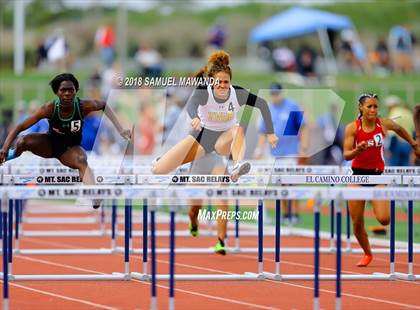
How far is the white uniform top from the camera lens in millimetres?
14398

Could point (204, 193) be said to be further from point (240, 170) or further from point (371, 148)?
point (371, 148)

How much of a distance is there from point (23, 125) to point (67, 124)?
2.53ft

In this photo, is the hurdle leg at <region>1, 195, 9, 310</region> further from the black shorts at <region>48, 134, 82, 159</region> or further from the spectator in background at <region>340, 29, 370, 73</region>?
the spectator in background at <region>340, 29, 370, 73</region>

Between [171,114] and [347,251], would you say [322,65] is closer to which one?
[171,114]

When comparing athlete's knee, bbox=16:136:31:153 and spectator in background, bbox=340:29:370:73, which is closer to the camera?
athlete's knee, bbox=16:136:31:153

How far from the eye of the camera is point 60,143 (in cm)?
1420

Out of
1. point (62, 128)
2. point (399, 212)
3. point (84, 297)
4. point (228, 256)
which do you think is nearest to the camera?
point (84, 297)

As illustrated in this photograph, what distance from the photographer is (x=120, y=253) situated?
16.5 meters

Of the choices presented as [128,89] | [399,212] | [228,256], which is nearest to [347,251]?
[228,256]

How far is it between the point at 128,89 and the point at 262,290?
19.1 metres

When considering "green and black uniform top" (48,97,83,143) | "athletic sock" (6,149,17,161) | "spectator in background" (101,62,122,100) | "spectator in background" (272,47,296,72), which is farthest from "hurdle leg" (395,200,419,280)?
"spectator in background" (272,47,296,72)

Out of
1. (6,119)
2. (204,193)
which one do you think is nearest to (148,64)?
(6,119)

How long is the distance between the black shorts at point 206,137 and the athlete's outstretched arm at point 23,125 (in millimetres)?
1772

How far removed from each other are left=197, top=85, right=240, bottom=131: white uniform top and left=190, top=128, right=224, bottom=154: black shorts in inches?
2.0
